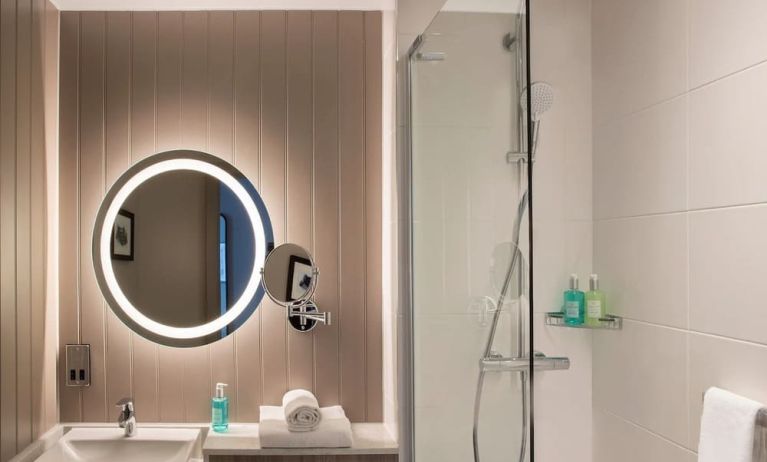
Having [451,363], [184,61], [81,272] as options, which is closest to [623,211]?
[451,363]

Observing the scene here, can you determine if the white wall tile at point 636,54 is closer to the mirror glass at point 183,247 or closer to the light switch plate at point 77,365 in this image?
the mirror glass at point 183,247

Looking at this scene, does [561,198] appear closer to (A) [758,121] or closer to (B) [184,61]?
(A) [758,121]

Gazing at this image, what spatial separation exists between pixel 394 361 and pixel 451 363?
1.64ft

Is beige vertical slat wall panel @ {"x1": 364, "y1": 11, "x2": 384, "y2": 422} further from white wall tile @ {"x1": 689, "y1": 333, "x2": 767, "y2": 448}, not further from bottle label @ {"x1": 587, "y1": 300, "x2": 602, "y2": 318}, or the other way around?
white wall tile @ {"x1": 689, "y1": 333, "x2": 767, "y2": 448}

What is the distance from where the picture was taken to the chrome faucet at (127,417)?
69.8 inches

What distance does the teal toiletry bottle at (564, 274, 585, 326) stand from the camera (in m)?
1.69

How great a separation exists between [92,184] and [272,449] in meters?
0.95

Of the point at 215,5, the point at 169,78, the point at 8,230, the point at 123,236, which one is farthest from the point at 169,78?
the point at 8,230

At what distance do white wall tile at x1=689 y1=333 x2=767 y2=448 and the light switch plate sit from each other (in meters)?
1.63

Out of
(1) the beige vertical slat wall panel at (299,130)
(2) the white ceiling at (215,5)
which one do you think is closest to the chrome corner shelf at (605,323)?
(1) the beige vertical slat wall panel at (299,130)

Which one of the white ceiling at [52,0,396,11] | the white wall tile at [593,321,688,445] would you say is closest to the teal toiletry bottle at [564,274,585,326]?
the white wall tile at [593,321,688,445]

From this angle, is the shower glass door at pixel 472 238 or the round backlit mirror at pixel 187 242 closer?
the shower glass door at pixel 472 238

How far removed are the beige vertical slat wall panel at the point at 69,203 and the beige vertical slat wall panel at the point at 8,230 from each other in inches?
10.0

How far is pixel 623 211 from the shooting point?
5.47ft
